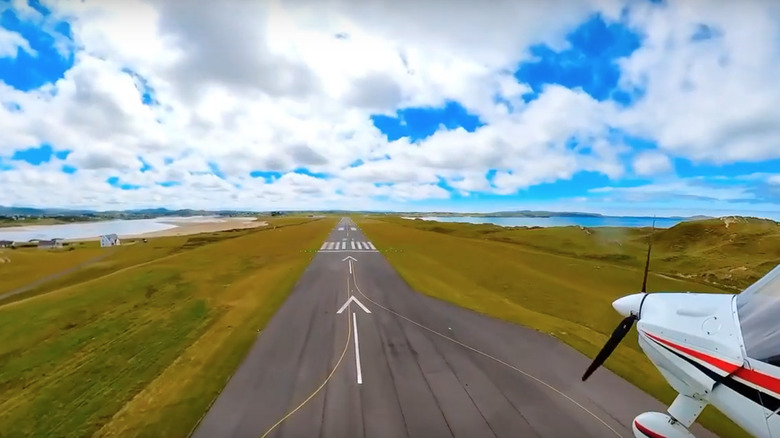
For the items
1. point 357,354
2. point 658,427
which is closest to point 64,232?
point 357,354

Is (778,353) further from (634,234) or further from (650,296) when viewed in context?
(634,234)

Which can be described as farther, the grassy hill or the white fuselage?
the grassy hill

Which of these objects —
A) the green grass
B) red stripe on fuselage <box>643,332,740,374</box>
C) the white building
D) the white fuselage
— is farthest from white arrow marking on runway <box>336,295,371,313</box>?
the white building

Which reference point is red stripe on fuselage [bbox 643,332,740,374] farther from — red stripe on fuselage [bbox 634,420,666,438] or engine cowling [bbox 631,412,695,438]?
red stripe on fuselage [bbox 634,420,666,438]

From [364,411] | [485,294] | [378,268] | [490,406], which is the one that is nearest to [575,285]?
[485,294]

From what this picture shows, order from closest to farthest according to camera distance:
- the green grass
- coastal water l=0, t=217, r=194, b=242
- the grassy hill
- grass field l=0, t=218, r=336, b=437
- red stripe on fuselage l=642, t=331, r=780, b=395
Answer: red stripe on fuselage l=642, t=331, r=780, b=395
grass field l=0, t=218, r=336, b=437
the green grass
the grassy hill
coastal water l=0, t=217, r=194, b=242

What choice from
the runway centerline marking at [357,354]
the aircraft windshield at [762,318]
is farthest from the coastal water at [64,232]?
the aircraft windshield at [762,318]

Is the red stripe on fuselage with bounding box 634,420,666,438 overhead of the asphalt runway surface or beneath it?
overhead
